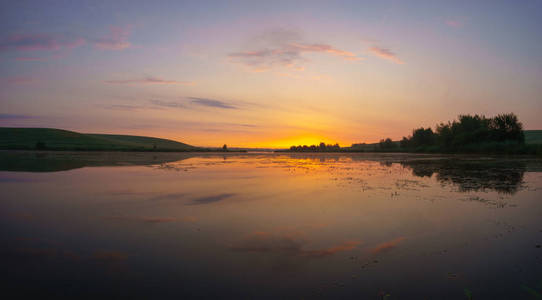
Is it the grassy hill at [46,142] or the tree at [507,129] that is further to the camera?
the grassy hill at [46,142]

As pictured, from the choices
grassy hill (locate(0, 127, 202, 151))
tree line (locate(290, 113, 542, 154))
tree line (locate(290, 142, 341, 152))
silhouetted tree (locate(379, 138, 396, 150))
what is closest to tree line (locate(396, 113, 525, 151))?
tree line (locate(290, 113, 542, 154))

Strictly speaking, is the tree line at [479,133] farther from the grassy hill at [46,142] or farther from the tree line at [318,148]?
the grassy hill at [46,142]

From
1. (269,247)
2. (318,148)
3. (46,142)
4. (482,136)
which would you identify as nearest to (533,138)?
(482,136)

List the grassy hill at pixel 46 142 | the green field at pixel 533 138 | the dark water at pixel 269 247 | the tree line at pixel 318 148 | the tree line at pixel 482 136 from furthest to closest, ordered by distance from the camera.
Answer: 1. the tree line at pixel 318 148
2. the green field at pixel 533 138
3. the grassy hill at pixel 46 142
4. the tree line at pixel 482 136
5. the dark water at pixel 269 247

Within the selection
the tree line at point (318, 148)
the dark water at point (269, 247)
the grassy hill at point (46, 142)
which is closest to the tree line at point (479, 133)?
the tree line at point (318, 148)

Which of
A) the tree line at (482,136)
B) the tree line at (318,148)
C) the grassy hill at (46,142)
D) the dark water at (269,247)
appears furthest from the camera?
the tree line at (318,148)

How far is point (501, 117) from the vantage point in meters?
72.0

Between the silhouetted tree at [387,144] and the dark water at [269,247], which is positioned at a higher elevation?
the silhouetted tree at [387,144]

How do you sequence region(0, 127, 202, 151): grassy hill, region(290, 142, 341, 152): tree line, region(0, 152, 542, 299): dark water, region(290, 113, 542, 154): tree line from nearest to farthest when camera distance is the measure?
region(0, 152, 542, 299): dark water, region(290, 113, 542, 154): tree line, region(0, 127, 202, 151): grassy hill, region(290, 142, 341, 152): tree line

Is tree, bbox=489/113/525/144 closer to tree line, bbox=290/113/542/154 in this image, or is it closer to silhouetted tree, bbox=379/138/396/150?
tree line, bbox=290/113/542/154

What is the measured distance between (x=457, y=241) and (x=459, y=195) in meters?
7.21

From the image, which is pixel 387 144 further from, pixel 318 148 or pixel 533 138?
pixel 533 138

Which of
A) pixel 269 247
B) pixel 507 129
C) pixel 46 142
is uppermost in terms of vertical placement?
pixel 507 129

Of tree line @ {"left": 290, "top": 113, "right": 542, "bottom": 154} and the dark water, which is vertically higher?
tree line @ {"left": 290, "top": 113, "right": 542, "bottom": 154}
